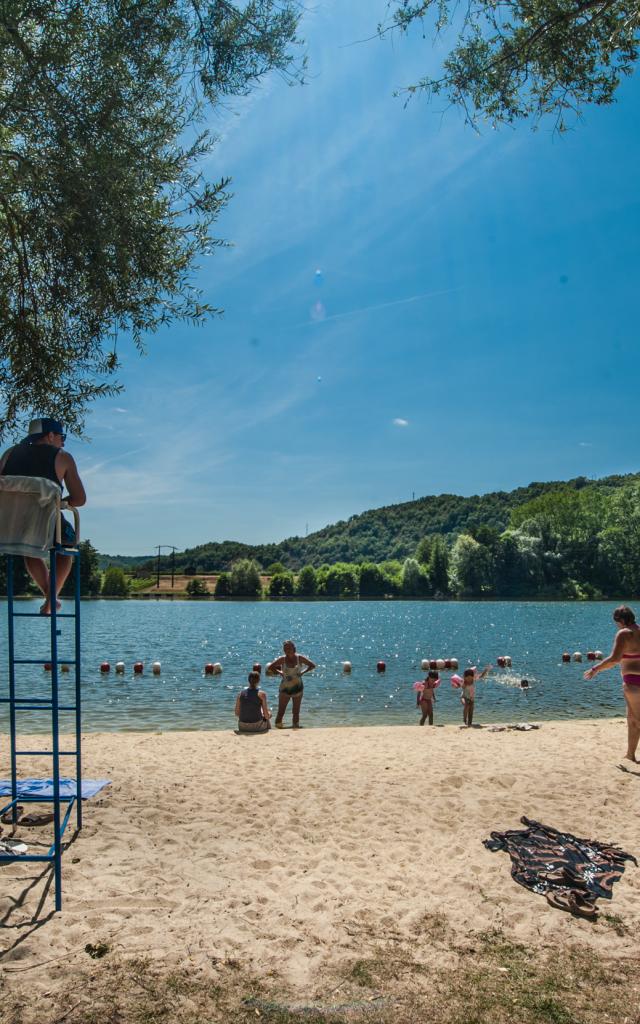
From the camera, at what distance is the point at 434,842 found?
620cm

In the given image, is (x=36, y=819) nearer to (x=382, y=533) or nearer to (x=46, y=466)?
(x=46, y=466)

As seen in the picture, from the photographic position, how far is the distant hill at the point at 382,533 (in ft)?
470

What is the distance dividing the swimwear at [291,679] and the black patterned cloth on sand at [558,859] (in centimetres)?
742

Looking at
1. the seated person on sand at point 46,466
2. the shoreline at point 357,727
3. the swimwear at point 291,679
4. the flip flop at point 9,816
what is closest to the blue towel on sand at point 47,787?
the flip flop at point 9,816

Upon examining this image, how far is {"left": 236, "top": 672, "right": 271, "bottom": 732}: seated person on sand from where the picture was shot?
12.5 m

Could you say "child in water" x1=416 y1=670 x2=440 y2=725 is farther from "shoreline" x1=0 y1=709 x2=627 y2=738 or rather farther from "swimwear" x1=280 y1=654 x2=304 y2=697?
"swimwear" x1=280 y1=654 x2=304 y2=697

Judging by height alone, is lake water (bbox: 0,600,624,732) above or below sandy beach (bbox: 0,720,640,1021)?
below

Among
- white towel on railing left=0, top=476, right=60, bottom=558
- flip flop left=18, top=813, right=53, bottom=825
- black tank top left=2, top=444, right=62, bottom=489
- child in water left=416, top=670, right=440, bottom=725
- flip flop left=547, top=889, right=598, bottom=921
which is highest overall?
black tank top left=2, top=444, right=62, bottom=489

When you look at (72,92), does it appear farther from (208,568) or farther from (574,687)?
(208,568)

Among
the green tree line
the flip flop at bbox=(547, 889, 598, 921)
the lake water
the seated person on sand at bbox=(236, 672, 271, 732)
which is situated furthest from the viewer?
the green tree line

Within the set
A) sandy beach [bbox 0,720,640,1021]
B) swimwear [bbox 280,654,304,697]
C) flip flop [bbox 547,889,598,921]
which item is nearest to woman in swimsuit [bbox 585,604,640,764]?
sandy beach [bbox 0,720,640,1021]

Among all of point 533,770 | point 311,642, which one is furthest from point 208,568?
point 533,770

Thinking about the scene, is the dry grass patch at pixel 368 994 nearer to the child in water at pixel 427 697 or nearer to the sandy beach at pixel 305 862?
the sandy beach at pixel 305 862

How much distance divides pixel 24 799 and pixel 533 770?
6211 millimetres
